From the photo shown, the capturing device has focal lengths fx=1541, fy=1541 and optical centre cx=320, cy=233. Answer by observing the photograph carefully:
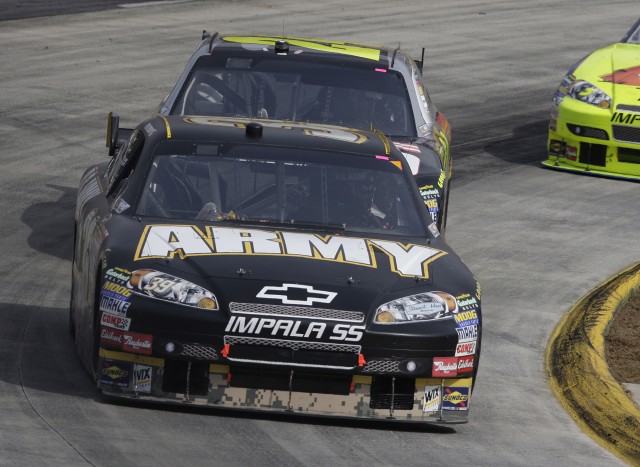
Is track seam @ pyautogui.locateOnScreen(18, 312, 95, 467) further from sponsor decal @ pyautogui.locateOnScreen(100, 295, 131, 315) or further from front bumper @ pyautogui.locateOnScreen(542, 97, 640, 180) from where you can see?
front bumper @ pyautogui.locateOnScreen(542, 97, 640, 180)

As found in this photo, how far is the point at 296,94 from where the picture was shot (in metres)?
11.0

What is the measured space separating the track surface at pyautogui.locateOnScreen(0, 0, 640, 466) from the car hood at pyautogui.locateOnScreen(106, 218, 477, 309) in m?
0.64

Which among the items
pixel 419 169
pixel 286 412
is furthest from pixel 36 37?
pixel 286 412

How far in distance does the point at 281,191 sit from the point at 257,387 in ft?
4.55

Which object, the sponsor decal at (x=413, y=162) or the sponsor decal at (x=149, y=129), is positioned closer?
the sponsor decal at (x=149, y=129)

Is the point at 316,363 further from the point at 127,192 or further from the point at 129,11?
the point at 129,11

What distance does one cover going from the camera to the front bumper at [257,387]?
7.04 metres

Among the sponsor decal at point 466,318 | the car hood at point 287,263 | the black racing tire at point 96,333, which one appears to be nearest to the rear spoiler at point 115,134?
the car hood at point 287,263

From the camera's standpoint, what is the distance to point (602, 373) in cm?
863

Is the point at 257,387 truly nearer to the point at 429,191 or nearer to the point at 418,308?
the point at 418,308

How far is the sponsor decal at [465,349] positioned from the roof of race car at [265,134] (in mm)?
1531

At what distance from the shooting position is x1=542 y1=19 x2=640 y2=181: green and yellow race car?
14.8 metres

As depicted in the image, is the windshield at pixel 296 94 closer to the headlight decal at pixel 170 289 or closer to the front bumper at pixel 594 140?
the headlight decal at pixel 170 289

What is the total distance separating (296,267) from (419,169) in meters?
3.00
